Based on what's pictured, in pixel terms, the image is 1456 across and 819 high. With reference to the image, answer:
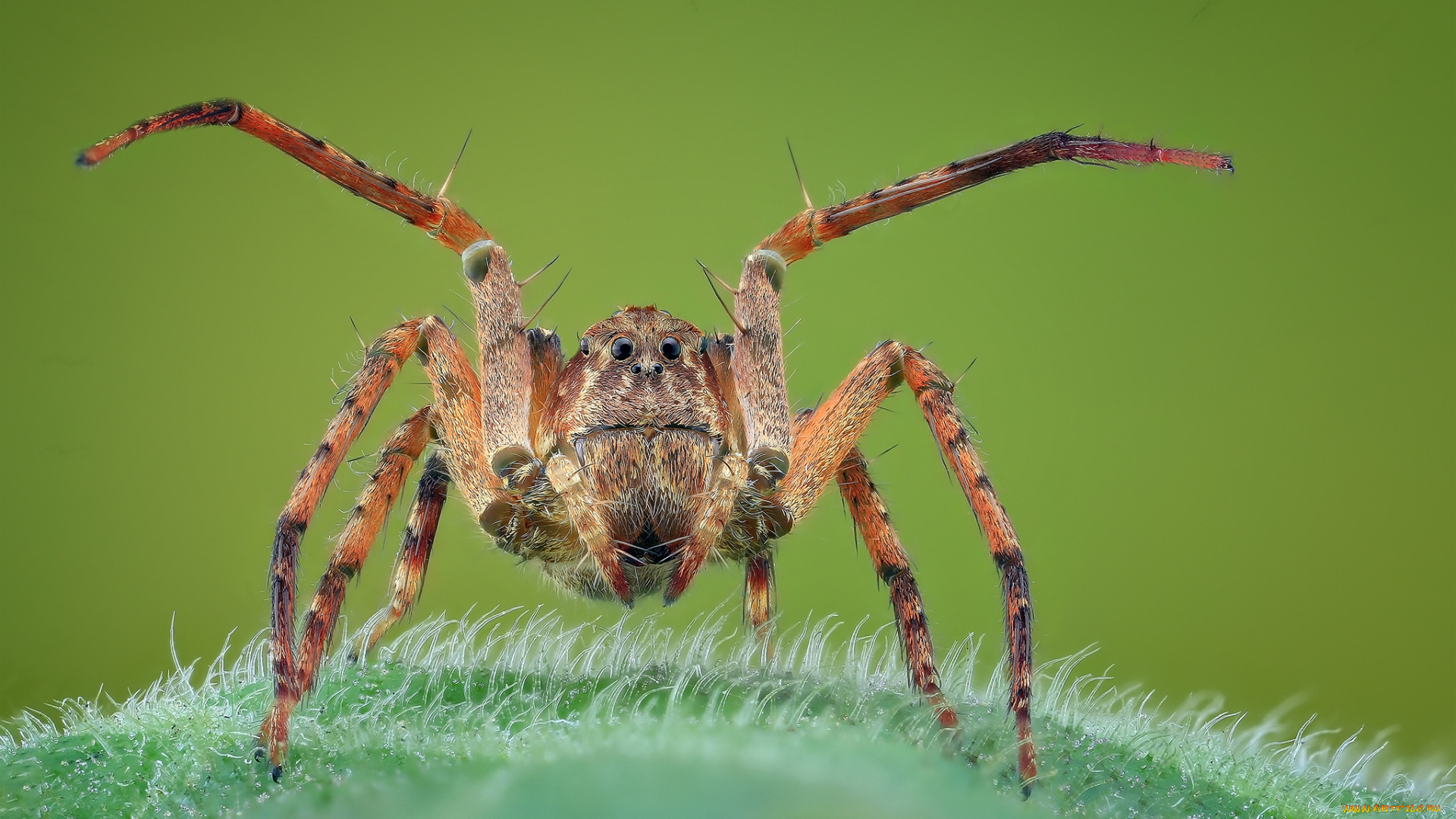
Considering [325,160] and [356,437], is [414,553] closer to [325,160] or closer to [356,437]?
[356,437]

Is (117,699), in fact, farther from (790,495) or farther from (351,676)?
(790,495)

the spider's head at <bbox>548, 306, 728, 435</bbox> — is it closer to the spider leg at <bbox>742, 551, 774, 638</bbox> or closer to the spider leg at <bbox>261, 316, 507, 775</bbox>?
the spider leg at <bbox>261, 316, 507, 775</bbox>

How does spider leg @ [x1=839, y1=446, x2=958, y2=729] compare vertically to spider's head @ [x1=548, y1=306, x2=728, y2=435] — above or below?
below

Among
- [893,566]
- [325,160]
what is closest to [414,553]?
[325,160]

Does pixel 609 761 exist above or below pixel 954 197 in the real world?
below

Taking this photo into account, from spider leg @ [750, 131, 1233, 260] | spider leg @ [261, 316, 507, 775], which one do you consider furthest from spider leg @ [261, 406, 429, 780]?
spider leg @ [750, 131, 1233, 260]

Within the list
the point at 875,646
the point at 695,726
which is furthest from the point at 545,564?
the point at 695,726
